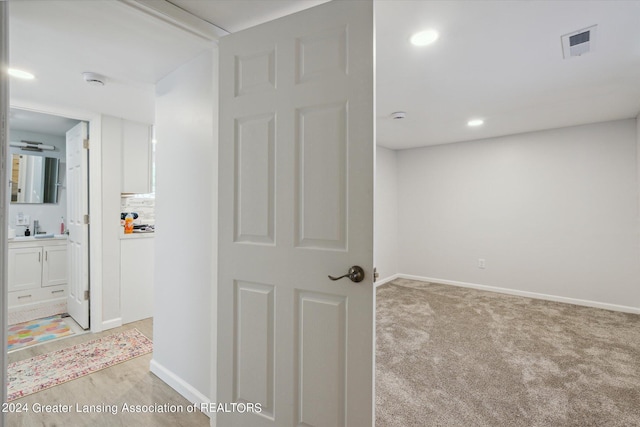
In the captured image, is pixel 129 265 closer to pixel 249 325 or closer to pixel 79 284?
pixel 79 284

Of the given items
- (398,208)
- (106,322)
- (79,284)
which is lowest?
(106,322)

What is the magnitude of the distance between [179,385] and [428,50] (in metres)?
2.84

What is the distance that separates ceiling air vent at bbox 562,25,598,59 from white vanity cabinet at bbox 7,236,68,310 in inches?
214

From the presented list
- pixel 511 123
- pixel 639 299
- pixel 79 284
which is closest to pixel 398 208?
pixel 511 123

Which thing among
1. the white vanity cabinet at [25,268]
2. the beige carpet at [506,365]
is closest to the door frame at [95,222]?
the white vanity cabinet at [25,268]

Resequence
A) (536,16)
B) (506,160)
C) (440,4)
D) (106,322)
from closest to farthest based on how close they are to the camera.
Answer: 1. (440,4)
2. (536,16)
3. (106,322)
4. (506,160)

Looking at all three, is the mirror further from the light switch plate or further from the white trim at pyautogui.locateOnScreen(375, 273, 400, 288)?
the white trim at pyautogui.locateOnScreen(375, 273, 400, 288)

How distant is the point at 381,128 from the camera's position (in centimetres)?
397

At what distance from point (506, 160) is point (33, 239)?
6408mm

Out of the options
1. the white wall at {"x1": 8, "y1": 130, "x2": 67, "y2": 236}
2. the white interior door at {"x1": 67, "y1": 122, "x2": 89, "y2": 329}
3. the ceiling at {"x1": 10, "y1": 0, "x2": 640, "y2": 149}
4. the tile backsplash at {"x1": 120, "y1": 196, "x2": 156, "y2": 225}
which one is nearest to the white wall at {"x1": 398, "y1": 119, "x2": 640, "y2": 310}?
the ceiling at {"x1": 10, "y1": 0, "x2": 640, "y2": 149}

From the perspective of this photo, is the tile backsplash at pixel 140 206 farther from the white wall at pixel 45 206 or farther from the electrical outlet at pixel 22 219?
the electrical outlet at pixel 22 219

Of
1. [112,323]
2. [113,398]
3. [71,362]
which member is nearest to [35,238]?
[112,323]

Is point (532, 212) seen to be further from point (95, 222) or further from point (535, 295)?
point (95, 222)

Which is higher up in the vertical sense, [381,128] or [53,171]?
[381,128]
